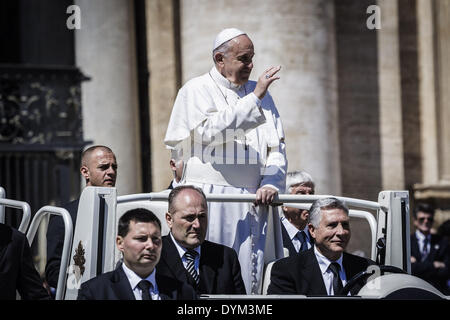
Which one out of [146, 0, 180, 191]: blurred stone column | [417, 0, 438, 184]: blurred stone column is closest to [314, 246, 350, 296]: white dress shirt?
[146, 0, 180, 191]: blurred stone column

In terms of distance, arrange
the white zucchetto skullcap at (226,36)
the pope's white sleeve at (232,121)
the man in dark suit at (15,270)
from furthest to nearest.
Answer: the white zucchetto skullcap at (226,36)
the pope's white sleeve at (232,121)
the man in dark suit at (15,270)

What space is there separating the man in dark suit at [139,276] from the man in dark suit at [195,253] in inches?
16.7

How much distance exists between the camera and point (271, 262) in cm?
649

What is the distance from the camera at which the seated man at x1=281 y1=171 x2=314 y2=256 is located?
7355mm

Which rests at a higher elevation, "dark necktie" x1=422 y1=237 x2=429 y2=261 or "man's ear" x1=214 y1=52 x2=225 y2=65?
"man's ear" x1=214 y1=52 x2=225 y2=65

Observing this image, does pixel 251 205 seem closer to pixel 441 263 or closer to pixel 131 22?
pixel 441 263

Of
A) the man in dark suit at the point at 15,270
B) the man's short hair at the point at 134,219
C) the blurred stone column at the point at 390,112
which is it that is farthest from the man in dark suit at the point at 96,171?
the blurred stone column at the point at 390,112

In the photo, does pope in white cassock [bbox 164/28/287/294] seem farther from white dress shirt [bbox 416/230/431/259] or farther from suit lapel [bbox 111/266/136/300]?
white dress shirt [bbox 416/230/431/259]

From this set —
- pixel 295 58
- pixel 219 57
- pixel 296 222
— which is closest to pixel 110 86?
pixel 295 58

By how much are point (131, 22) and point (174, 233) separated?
7.88 meters

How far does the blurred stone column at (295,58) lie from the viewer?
12.3 m

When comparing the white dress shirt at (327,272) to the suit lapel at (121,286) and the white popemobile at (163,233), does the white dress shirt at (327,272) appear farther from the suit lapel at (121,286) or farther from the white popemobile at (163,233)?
the suit lapel at (121,286)

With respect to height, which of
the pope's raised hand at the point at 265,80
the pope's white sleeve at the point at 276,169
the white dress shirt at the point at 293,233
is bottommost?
the white dress shirt at the point at 293,233

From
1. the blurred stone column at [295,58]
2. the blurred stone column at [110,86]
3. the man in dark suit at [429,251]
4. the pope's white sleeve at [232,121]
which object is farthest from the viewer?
the blurred stone column at [110,86]
